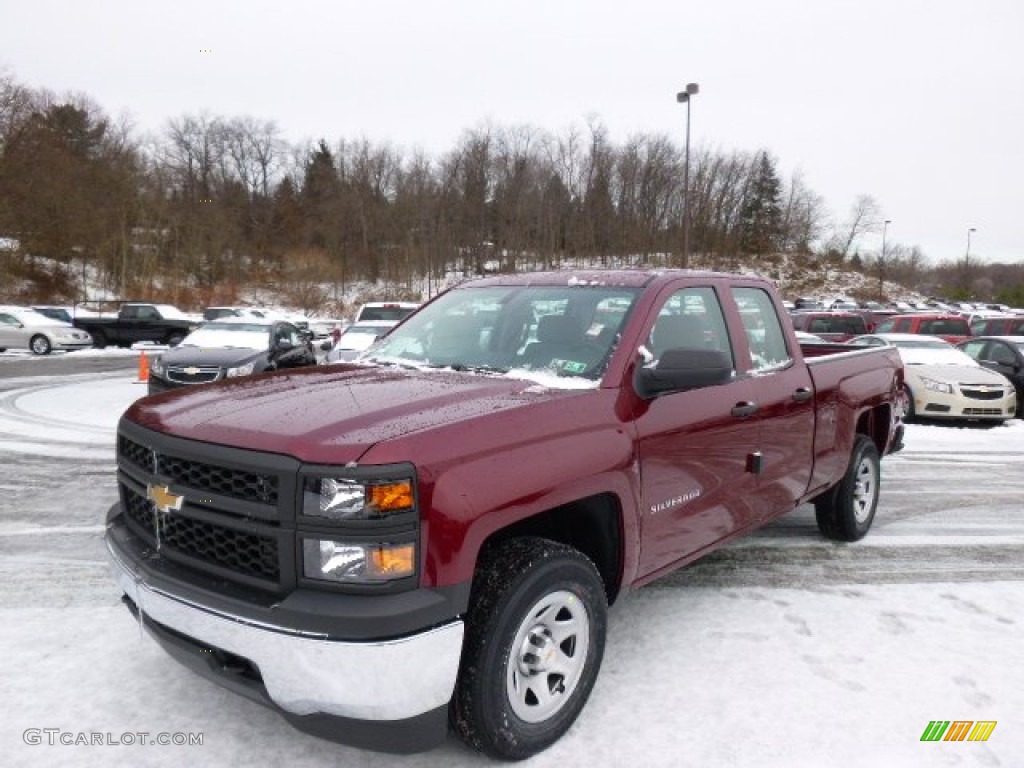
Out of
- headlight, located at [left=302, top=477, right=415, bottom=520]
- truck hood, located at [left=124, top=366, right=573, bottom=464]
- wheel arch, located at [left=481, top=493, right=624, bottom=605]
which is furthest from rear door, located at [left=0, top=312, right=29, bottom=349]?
headlight, located at [left=302, top=477, right=415, bottom=520]

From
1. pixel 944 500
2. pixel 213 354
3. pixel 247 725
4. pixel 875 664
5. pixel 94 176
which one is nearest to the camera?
pixel 247 725

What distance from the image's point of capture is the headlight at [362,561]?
2.32 meters

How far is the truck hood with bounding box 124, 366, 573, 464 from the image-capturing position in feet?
7.93

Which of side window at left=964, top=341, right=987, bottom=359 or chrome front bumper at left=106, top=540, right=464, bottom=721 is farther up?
side window at left=964, top=341, right=987, bottom=359

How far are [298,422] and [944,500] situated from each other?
672 centimetres

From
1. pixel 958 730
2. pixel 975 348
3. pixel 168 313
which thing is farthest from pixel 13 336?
pixel 958 730

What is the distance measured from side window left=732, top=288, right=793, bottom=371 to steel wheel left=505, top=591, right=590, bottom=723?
1.91m

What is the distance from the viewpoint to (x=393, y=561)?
2.32m

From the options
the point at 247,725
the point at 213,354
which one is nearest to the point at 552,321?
the point at 247,725

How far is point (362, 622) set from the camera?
2215 mm

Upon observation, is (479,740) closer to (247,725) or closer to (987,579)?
(247,725)

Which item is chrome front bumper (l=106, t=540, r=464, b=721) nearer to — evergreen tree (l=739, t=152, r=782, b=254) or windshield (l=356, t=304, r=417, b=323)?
windshield (l=356, t=304, r=417, b=323)

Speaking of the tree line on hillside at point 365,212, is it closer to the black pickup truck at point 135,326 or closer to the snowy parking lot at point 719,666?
the black pickup truck at point 135,326

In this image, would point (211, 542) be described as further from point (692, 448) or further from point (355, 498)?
point (692, 448)
